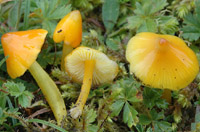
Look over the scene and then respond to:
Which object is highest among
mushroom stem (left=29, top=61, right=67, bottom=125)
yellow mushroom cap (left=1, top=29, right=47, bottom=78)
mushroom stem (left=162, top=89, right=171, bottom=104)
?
yellow mushroom cap (left=1, top=29, right=47, bottom=78)

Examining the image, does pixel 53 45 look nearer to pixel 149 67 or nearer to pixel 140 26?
pixel 140 26

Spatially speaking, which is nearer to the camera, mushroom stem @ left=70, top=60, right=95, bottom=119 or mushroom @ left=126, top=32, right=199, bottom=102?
mushroom @ left=126, top=32, right=199, bottom=102

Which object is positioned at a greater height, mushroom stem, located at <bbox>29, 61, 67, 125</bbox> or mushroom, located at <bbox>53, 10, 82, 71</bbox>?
mushroom, located at <bbox>53, 10, 82, 71</bbox>

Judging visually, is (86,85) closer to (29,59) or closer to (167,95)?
(29,59)

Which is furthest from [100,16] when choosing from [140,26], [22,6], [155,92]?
[155,92]

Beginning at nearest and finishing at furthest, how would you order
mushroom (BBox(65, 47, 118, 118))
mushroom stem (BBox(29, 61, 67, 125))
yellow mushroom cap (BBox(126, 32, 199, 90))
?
yellow mushroom cap (BBox(126, 32, 199, 90)) < mushroom (BBox(65, 47, 118, 118)) < mushroom stem (BBox(29, 61, 67, 125))

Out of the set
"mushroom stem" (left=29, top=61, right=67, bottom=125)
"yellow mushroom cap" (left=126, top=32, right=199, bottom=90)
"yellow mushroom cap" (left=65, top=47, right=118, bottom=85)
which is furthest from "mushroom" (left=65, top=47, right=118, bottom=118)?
"yellow mushroom cap" (left=126, top=32, right=199, bottom=90)

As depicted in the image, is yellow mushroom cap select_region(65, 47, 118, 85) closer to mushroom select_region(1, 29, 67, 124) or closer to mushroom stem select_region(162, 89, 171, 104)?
mushroom select_region(1, 29, 67, 124)

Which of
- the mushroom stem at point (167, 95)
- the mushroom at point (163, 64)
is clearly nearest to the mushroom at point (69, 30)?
the mushroom at point (163, 64)

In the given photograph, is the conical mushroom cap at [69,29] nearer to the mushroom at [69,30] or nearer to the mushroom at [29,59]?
the mushroom at [69,30]

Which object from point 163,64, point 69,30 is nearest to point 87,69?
point 69,30
